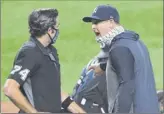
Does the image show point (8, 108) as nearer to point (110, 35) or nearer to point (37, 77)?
point (110, 35)

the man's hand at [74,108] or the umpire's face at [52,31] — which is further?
the man's hand at [74,108]

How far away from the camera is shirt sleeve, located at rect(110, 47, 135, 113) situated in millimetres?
4582

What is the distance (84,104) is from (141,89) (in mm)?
1297

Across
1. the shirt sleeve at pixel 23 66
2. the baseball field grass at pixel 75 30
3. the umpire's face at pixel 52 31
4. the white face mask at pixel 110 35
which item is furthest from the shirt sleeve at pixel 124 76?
the baseball field grass at pixel 75 30

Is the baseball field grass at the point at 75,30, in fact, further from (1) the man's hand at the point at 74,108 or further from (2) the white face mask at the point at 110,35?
(2) the white face mask at the point at 110,35

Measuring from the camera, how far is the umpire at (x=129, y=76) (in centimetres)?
459

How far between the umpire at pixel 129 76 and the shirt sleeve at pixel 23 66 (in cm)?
56

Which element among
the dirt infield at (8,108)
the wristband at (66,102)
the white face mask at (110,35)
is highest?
the white face mask at (110,35)

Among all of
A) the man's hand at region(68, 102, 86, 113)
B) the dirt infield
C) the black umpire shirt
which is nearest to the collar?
the black umpire shirt

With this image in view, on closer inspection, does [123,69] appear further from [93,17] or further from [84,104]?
[84,104]

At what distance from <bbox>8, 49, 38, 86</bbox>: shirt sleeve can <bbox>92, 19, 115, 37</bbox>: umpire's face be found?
0.59 meters

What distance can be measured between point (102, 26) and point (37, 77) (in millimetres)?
672

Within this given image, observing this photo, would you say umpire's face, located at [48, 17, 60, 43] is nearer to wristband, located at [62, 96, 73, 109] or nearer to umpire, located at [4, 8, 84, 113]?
umpire, located at [4, 8, 84, 113]

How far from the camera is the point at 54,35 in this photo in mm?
4812
